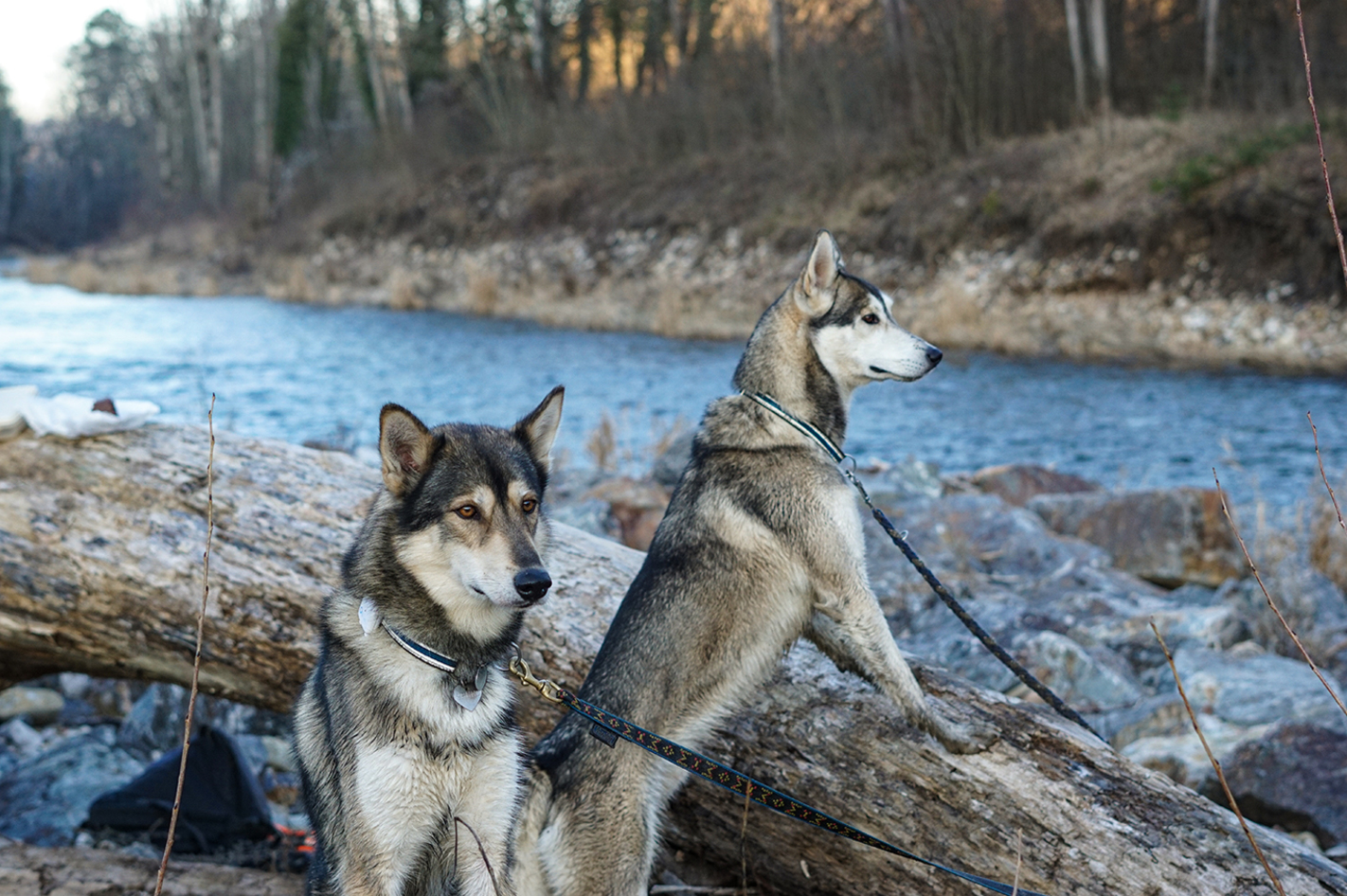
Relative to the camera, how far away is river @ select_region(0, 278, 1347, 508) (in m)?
11.9

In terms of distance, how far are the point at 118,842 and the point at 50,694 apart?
7.65ft

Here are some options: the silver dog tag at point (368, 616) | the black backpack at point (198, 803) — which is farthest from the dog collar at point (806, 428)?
the black backpack at point (198, 803)

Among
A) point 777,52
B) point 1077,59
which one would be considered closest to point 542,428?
point 1077,59

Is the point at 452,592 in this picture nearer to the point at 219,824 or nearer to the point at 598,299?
the point at 219,824

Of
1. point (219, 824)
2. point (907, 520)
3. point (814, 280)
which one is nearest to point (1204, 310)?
point (907, 520)

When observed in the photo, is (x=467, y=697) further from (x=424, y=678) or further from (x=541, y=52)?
(x=541, y=52)

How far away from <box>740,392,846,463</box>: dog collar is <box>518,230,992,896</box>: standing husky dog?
0.03m

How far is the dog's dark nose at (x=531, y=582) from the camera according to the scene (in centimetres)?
271

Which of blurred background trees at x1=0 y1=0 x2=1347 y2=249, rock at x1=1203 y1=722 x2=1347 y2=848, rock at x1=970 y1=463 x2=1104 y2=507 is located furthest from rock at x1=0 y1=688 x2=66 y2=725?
blurred background trees at x1=0 y1=0 x2=1347 y2=249

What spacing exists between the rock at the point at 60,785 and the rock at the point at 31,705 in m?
0.80

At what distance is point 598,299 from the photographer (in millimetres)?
25781

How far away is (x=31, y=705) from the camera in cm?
619

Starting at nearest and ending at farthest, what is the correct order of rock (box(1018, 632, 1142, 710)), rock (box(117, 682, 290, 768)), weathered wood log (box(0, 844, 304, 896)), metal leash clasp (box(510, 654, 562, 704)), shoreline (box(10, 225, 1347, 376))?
metal leash clasp (box(510, 654, 562, 704)), weathered wood log (box(0, 844, 304, 896)), rock (box(1018, 632, 1142, 710)), rock (box(117, 682, 290, 768)), shoreline (box(10, 225, 1347, 376))

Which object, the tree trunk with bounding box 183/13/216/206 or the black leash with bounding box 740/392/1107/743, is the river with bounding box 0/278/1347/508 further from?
the tree trunk with bounding box 183/13/216/206
